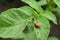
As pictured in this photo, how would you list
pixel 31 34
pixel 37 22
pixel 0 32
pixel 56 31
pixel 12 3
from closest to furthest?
1. pixel 0 32
2. pixel 37 22
3. pixel 31 34
4. pixel 56 31
5. pixel 12 3

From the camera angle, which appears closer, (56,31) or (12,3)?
(56,31)

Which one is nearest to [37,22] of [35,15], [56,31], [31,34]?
[35,15]

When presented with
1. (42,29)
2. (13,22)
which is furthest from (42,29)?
(13,22)

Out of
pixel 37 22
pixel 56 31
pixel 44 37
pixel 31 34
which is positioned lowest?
pixel 44 37

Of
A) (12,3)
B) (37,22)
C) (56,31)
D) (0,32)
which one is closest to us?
(0,32)

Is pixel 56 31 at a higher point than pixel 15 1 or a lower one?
lower

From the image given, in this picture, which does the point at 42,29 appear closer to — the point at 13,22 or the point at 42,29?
the point at 42,29

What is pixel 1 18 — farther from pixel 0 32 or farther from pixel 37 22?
pixel 37 22
